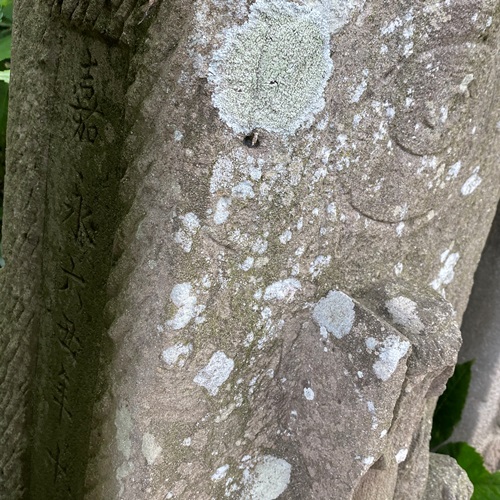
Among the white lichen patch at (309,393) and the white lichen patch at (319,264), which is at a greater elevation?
the white lichen patch at (319,264)

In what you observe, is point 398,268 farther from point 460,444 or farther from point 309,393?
point 460,444

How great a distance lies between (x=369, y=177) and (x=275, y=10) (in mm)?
246

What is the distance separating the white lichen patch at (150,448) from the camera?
763 mm

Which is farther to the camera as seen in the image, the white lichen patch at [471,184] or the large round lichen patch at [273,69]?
the white lichen patch at [471,184]

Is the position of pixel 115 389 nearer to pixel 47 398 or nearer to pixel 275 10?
pixel 47 398

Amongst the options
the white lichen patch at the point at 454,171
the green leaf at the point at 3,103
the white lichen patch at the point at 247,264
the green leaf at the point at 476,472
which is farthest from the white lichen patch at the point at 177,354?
the green leaf at the point at 476,472

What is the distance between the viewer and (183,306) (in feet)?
2.35

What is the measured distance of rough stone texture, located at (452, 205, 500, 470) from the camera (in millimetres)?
1616

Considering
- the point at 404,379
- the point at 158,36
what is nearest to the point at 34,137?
the point at 158,36

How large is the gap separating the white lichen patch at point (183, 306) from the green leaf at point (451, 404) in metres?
1.11

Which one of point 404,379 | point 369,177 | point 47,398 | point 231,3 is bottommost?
point 47,398

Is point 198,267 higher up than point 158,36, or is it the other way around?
point 158,36

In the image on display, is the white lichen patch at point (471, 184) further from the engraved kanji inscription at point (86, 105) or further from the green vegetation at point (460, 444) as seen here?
the green vegetation at point (460, 444)

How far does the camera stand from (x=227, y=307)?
2.45 ft
